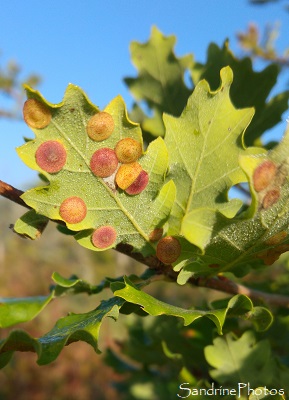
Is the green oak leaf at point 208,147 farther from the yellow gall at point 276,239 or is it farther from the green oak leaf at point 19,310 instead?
the green oak leaf at point 19,310

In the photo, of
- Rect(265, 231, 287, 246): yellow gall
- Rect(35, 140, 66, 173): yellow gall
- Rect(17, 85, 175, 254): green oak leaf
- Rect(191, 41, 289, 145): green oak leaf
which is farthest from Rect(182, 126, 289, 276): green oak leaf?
Rect(191, 41, 289, 145): green oak leaf

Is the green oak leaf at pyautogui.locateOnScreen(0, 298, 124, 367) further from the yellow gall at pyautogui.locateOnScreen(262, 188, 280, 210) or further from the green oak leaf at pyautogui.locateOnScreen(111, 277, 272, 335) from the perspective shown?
the yellow gall at pyautogui.locateOnScreen(262, 188, 280, 210)

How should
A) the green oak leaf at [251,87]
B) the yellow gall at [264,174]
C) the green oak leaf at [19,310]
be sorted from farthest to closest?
the green oak leaf at [251,87]
the green oak leaf at [19,310]
the yellow gall at [264,174]

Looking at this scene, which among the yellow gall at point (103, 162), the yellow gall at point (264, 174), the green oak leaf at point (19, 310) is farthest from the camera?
the green oak leaf at point (19, 310)

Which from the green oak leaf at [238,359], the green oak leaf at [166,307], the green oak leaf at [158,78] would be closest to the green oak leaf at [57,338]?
the green oak leaf at [166,307]

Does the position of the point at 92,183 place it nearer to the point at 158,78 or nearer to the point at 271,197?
the point at 271,197
